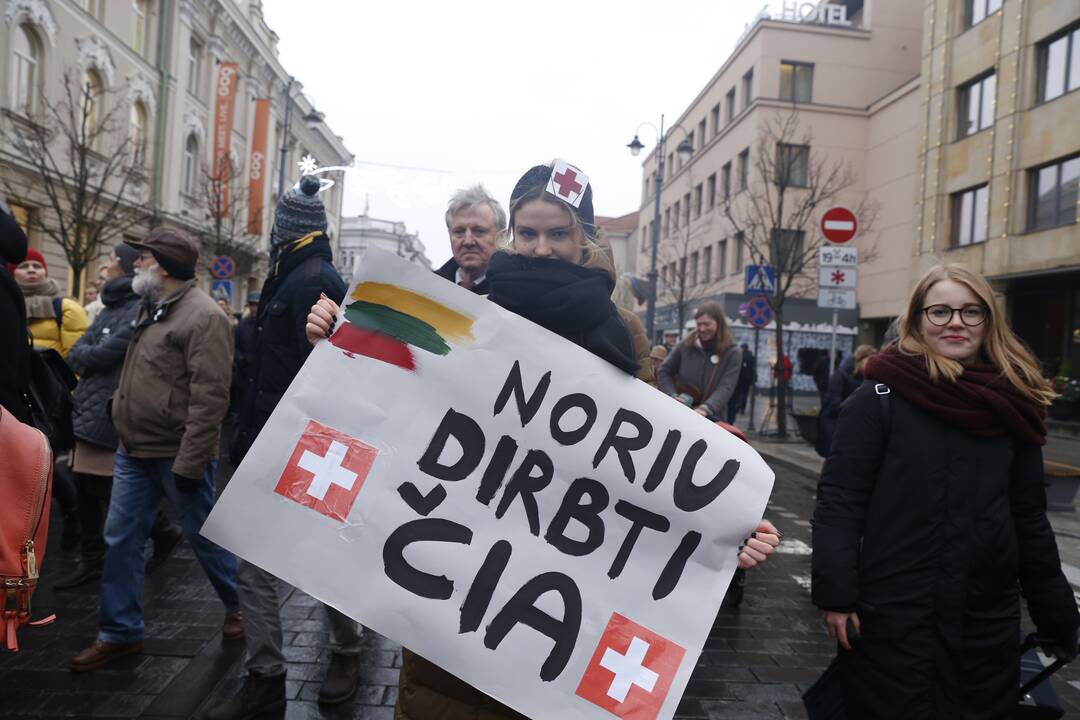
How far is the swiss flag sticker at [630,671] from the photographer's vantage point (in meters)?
1.88

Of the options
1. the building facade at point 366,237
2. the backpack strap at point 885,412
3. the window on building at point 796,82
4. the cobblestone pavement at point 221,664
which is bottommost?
the cobblestone pavement at point 221,664

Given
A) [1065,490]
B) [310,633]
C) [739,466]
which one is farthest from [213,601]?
[1065,490]

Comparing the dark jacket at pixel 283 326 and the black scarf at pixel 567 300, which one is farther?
the dark jacket at pixel 283 326

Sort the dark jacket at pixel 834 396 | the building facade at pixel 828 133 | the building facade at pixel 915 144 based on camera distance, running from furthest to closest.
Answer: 1. the building facade at pixel 828 133
2. the building facade at pixel 915 144
3. the dark jacket at pixel 834 396

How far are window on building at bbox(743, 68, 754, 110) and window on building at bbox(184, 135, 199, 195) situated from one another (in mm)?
22355

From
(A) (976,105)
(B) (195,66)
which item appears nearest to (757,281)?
(A) (976,105)

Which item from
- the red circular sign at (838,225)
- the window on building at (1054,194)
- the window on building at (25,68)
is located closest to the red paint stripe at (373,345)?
the red circular sign at (838,225)

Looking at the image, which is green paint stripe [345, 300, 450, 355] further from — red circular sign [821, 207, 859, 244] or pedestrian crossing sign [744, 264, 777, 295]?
pedestrian crossing sign [744, 264, 777, 295]

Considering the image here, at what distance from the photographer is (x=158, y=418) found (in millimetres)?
3668

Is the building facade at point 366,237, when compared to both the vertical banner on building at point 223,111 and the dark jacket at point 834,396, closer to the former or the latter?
the vertical banner on building at point 223,111

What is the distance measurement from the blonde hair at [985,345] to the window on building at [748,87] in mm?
34713

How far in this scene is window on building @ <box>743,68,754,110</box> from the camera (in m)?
34.7

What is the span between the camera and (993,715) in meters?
2.22

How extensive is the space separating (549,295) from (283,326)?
5.57ft
